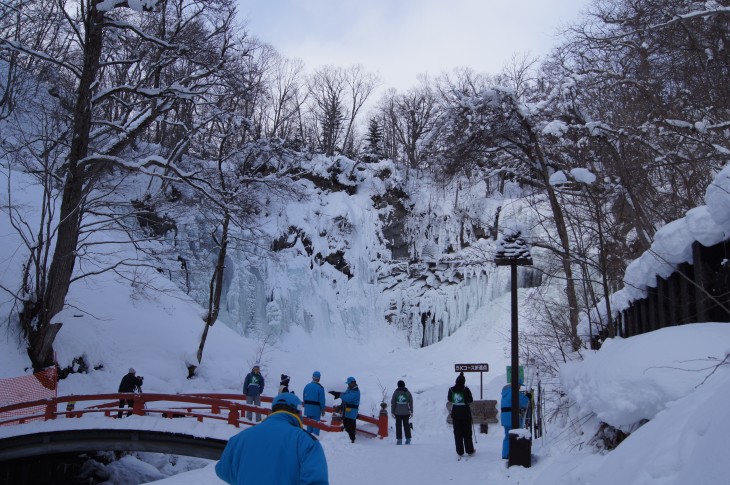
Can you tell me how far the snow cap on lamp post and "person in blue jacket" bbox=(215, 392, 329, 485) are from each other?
6.13 metres

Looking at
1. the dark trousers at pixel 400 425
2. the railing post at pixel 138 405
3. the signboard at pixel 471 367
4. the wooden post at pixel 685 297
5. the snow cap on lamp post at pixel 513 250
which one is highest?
the snow cap on lamp post at pixel 513 250

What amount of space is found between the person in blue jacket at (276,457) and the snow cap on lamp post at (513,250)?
6.13 metres

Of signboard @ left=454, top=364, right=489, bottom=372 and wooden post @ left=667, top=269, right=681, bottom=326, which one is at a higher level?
wooden post @ left=667, top=269, right=681, bottom=326

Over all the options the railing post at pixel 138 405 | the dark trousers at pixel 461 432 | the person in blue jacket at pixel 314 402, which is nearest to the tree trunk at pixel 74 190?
the railing post at pixel 138 405

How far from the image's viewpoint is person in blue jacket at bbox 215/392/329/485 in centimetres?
325

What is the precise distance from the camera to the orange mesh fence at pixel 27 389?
1340cm

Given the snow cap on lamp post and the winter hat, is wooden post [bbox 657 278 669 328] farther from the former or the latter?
the winter hat

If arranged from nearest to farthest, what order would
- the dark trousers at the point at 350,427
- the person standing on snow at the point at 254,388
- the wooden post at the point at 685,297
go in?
the wooden post at the point at 685,297, the dark trousers at the point at 350,427, the person standing on snow at the point at 254,388

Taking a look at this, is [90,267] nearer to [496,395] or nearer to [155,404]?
[155,404]

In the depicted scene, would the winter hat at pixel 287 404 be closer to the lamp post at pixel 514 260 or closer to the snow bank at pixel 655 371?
the snow bank at pixel 655 371

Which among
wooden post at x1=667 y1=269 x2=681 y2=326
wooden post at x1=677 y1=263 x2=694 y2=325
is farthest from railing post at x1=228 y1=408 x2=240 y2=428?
wooden post at x1=677 y1=263 x2=694 y2=325

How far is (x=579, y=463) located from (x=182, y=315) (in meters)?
18.6

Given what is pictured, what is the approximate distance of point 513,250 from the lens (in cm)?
901

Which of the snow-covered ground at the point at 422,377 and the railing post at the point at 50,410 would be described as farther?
the railing post at the point at 50,410
